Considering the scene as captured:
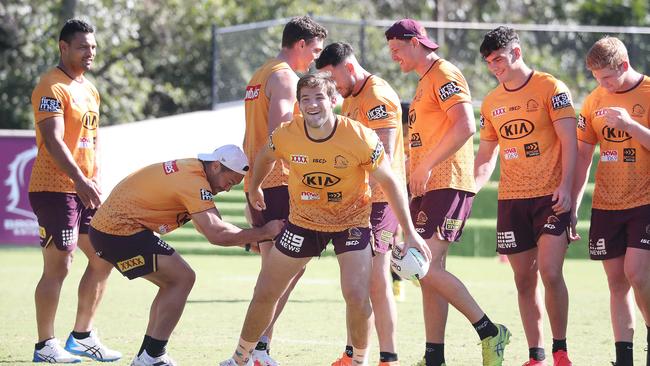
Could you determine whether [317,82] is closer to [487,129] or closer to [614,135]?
[487,129]

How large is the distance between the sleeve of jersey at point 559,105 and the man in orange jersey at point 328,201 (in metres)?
1.26

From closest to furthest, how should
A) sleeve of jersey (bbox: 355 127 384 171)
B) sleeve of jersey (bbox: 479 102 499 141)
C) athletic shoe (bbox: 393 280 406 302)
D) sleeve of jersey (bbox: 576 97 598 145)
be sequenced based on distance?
sleeve of jersey (bbox: 355 127 384 171)
sleeve of jersey (bbox: 576 97 598 145)
sleeve of jersey (bbox: 479 102 499 141)
athletic shoe (bbox: 393 280 406 302)

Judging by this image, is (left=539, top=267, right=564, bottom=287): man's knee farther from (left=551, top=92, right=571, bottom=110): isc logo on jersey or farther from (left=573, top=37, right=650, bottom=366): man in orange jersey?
(left=551, top=92, right=571, bottom=110): isc logo on jersey

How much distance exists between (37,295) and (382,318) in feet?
8.60

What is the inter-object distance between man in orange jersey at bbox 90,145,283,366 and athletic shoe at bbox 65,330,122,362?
2.10 feet

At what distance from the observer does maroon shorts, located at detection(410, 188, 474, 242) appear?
760 cm

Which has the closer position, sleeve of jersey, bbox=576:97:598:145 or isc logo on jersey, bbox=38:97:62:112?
sleeve of jersey, bbox=576:97:598:145

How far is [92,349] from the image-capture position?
26.9ft

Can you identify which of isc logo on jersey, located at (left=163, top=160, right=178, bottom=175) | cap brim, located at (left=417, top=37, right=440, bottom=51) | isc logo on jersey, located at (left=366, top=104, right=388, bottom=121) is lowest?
isc logo on jersey, located at (left=163, top=160, right=178, bottom=175)

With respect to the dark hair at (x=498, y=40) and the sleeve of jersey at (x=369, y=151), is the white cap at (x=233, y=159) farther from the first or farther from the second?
the dark hair at (x=498, y=40)

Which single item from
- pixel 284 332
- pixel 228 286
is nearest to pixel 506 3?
pixel 228 286

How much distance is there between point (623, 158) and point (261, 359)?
2.83 metres

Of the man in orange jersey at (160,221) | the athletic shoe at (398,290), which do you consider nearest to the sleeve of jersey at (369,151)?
the man in orange jersey at (160,221)

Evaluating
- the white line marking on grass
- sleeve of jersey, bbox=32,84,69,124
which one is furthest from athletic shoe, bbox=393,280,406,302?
sleeve of jersey, bbox=32,84,69,124
